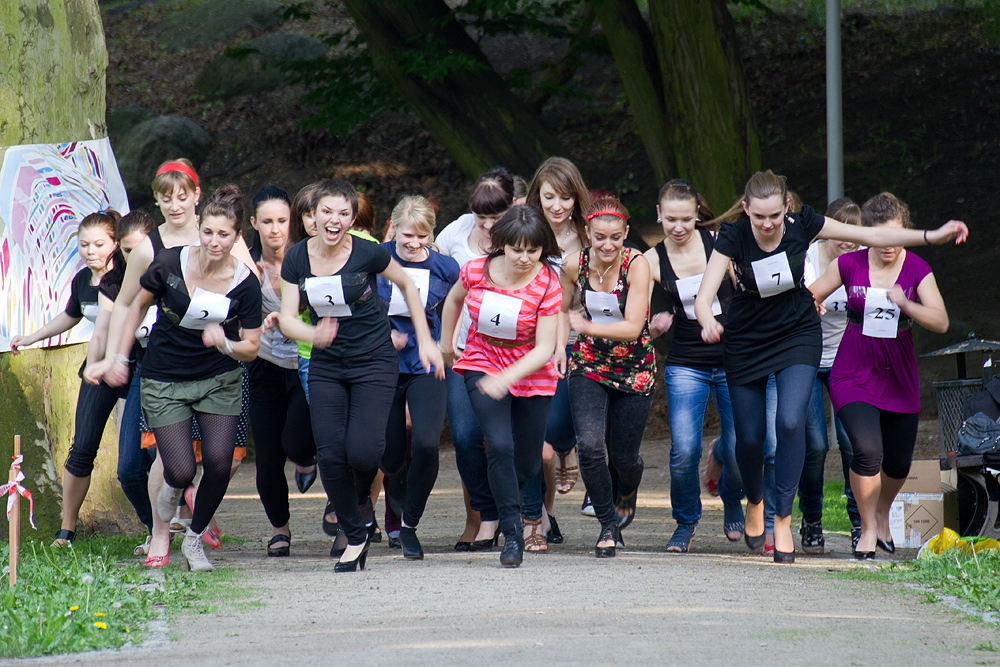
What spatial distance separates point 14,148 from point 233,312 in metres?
2.13

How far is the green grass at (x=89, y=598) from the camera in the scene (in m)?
4.31

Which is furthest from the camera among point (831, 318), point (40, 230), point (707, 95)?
point (707, 95)

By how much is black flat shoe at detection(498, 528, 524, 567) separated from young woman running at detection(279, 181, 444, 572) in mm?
684

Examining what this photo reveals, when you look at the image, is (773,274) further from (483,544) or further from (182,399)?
(182,399)

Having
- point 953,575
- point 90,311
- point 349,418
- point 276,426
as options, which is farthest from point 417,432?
point 953,575

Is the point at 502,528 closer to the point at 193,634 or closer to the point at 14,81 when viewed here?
the point at 193,634

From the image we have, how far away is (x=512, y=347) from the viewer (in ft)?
19.5

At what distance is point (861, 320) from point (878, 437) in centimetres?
61

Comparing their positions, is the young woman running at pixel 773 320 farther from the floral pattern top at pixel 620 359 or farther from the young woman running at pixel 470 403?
the young woman running at pixel 470 403

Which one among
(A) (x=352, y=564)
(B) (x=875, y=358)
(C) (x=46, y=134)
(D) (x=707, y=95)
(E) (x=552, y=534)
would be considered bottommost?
(E) (x=552, y=534)

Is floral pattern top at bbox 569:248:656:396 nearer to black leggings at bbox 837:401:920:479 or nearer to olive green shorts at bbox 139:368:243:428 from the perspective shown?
black leggings at bbox 837:401:920:479

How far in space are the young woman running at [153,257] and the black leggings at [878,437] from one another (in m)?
3.16

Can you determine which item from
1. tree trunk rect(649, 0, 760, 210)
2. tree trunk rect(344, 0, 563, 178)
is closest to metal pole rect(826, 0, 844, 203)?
tree trunk rect(649, 0, 760, 210)

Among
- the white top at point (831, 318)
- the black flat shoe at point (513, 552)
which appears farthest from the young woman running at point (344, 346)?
the white top at point (831, 318)
